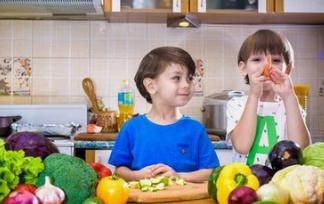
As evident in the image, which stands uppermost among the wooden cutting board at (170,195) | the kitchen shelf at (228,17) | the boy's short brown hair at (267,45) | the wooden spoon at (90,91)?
the kitchen shelf at (228,17)

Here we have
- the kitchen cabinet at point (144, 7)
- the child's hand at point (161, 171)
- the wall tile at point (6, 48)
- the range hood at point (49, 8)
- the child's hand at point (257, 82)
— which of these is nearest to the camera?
the child's hand at point (161, 171)

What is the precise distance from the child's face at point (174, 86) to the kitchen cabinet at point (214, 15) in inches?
43.7

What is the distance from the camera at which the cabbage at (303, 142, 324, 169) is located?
2.82 ft

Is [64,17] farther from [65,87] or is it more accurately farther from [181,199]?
[181,199]

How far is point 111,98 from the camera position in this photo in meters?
2.69

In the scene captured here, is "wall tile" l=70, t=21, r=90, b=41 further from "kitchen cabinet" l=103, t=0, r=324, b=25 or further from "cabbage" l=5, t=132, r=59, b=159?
"cabbage" l=5, t=132, r=59, b=159

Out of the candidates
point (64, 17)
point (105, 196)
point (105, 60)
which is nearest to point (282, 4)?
point (105, 60)

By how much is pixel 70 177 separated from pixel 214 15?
1856 mm

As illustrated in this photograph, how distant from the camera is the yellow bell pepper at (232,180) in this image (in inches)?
31.2

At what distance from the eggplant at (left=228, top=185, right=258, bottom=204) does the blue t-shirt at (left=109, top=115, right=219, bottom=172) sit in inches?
23.0

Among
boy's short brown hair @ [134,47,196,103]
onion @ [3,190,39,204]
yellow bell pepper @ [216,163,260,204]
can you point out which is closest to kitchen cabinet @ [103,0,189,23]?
boy's short brown hair @ [134,47,196,103]

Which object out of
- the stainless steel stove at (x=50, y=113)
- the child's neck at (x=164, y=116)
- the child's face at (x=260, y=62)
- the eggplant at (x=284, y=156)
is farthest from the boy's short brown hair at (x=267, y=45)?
the stainless steel stove at (x=50, y=113)

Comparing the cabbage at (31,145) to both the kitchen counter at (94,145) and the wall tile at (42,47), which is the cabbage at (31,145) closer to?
the kitchen counter at (94,145)

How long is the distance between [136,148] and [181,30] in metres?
1.47
